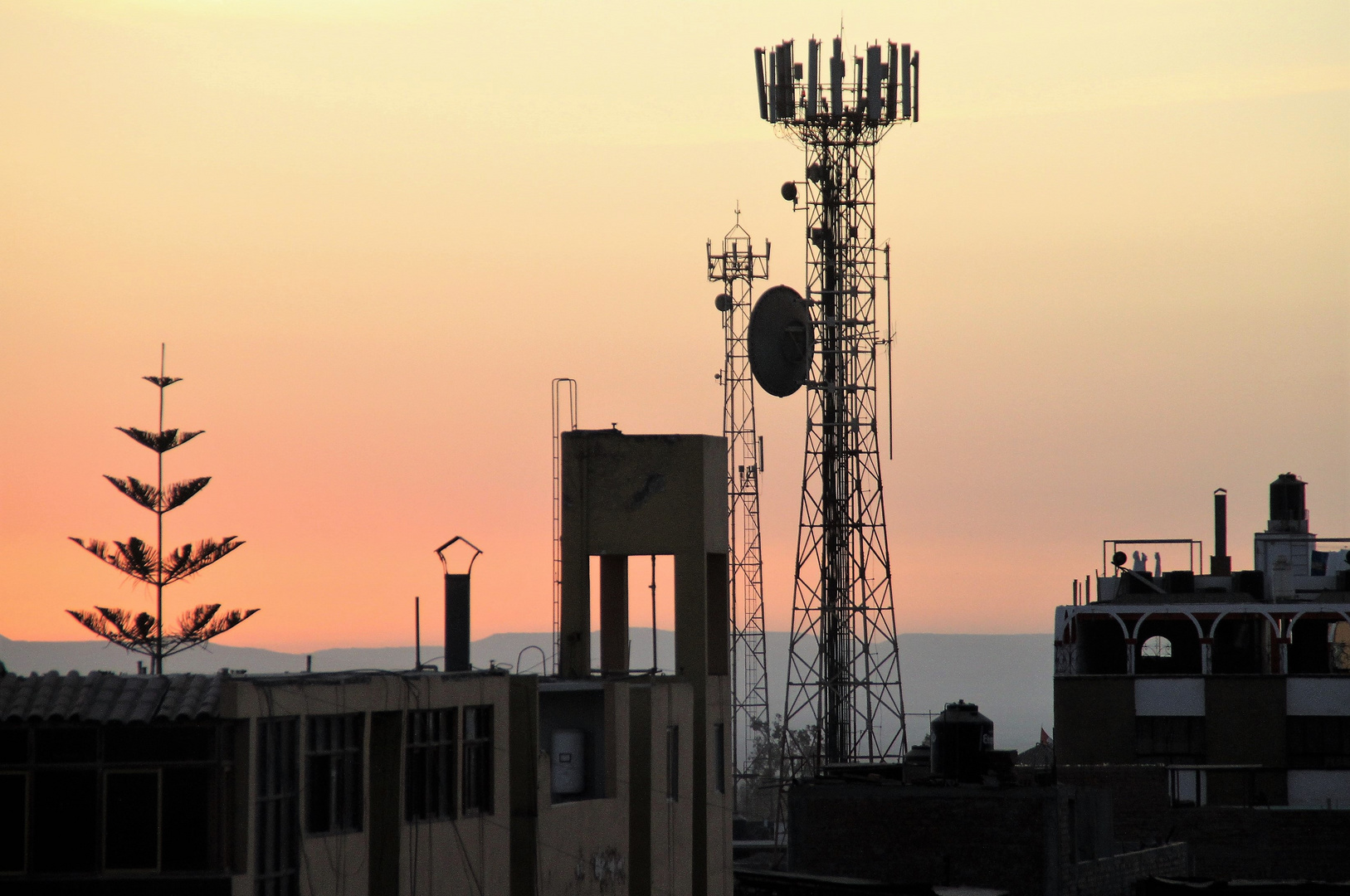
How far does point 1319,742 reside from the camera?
66875 mm

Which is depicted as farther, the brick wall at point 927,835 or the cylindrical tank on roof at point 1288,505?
the cylindrical tank on roof at point 1288,505

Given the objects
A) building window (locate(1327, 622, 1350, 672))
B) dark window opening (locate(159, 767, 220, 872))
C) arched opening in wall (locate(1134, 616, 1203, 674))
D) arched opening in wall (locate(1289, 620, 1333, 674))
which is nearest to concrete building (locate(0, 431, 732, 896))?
dark window opening (locate(159, 767, 220, 872))

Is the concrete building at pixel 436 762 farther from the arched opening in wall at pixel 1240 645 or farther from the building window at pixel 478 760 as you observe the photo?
the arched opening in wall at pixel 1240 645

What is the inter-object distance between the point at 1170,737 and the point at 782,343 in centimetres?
2249

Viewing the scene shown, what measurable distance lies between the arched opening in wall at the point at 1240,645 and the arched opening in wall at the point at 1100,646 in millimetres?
3503

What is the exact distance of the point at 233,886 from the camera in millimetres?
25578

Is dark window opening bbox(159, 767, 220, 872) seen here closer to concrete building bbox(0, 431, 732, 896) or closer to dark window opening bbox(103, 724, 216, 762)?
concrete building bbox(0, 431, 732, 896)

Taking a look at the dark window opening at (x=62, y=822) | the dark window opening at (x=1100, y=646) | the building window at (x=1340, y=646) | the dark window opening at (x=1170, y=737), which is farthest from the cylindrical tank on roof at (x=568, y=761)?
the building window at (x=1340, y=646)

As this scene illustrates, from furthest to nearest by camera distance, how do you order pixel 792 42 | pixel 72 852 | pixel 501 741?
pixel 792 42
pixel 501 741
pixel 72 852

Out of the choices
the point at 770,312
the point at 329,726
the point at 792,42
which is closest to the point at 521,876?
the point at 329,726

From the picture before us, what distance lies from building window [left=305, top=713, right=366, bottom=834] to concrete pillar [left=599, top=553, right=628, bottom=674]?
13188 millimetres

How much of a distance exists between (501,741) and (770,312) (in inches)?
1035

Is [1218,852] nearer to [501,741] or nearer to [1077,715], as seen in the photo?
[1077,715]

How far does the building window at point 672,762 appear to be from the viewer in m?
39.4
